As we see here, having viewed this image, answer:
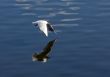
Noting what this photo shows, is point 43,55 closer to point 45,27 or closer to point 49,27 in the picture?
point 45,27

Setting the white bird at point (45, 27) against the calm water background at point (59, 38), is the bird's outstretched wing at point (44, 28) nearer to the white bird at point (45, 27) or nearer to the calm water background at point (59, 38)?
the white bird at point (45, 27)

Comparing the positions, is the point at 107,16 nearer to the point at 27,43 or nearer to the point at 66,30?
the point at 66,30

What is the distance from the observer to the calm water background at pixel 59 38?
47.0 ft

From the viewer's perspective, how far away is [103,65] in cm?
1452

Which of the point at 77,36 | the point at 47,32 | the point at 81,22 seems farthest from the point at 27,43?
the point at 81,22

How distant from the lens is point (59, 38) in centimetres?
1659

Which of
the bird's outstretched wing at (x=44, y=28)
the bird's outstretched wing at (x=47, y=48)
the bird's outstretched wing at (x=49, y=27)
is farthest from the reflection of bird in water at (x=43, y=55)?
the bird's outstretched wing at (x=49, y=27)

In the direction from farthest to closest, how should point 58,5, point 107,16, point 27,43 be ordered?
1. point 58,5
2. point 107,16
3. point 27,43

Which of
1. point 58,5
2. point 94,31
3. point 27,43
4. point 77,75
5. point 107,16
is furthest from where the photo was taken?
point 58,5

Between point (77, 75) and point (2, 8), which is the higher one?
point (2, 8)

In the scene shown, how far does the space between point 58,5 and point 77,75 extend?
24.1ft

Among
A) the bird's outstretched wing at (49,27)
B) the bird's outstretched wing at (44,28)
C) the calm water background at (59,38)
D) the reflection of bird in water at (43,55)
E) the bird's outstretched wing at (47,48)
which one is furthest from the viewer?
the bird's outstretched wing at (49,27)

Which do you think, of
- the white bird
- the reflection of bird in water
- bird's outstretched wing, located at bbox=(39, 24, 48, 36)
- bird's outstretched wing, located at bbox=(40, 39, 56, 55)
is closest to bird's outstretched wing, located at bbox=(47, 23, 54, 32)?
the white bird

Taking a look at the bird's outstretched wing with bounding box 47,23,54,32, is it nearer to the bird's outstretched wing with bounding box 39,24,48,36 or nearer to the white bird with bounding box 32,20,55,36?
the white bird with bounding box 32,20,55,36
